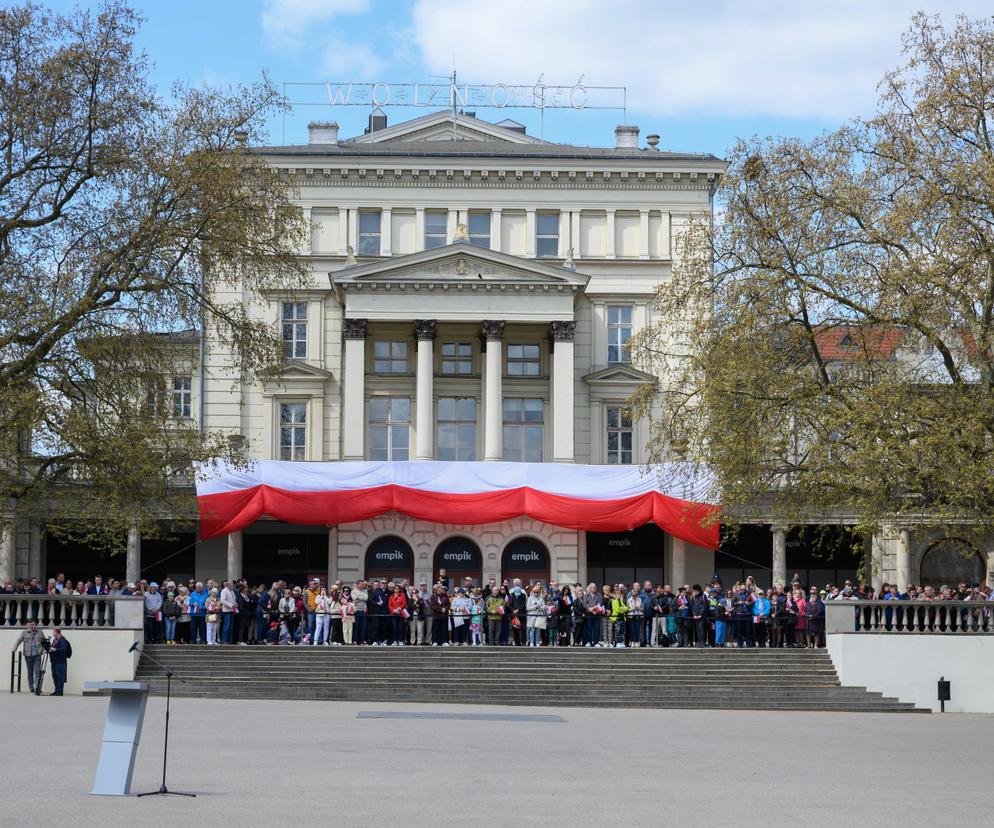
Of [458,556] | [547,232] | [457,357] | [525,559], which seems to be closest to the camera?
[458,556]

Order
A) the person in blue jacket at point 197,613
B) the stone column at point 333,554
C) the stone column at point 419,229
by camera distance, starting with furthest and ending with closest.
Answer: the stone column at point 419,229 → the stone column at point 333,554 → the person in blue jacket at point 197,613

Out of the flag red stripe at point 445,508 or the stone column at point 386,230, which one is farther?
the stone column at point 386,230

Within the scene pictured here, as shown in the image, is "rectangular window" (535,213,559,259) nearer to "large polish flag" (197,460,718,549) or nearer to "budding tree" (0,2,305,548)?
"large polish flag" (197,460,718,549)

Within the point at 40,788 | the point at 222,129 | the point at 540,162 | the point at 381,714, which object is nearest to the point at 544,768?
the point at 40,788

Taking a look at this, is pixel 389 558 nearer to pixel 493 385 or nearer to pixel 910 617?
pixel 493 385

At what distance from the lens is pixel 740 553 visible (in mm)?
57188

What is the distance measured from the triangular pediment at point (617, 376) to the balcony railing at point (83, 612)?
82.6 feet

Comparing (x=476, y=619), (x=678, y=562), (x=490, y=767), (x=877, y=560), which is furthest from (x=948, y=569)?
(x=490, y=767)

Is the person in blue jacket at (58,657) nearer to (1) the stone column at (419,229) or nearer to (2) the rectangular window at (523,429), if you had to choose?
(2) the rectangular window at (523,429)

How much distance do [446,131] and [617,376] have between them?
41.6 feet

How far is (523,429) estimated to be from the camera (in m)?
58.5

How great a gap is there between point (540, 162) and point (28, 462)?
28.2 m

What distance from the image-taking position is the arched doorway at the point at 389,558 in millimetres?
55781

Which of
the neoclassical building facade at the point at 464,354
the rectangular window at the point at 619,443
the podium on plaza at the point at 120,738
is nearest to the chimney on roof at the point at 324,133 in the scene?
the neoclassical building facade at the point at 464,354
